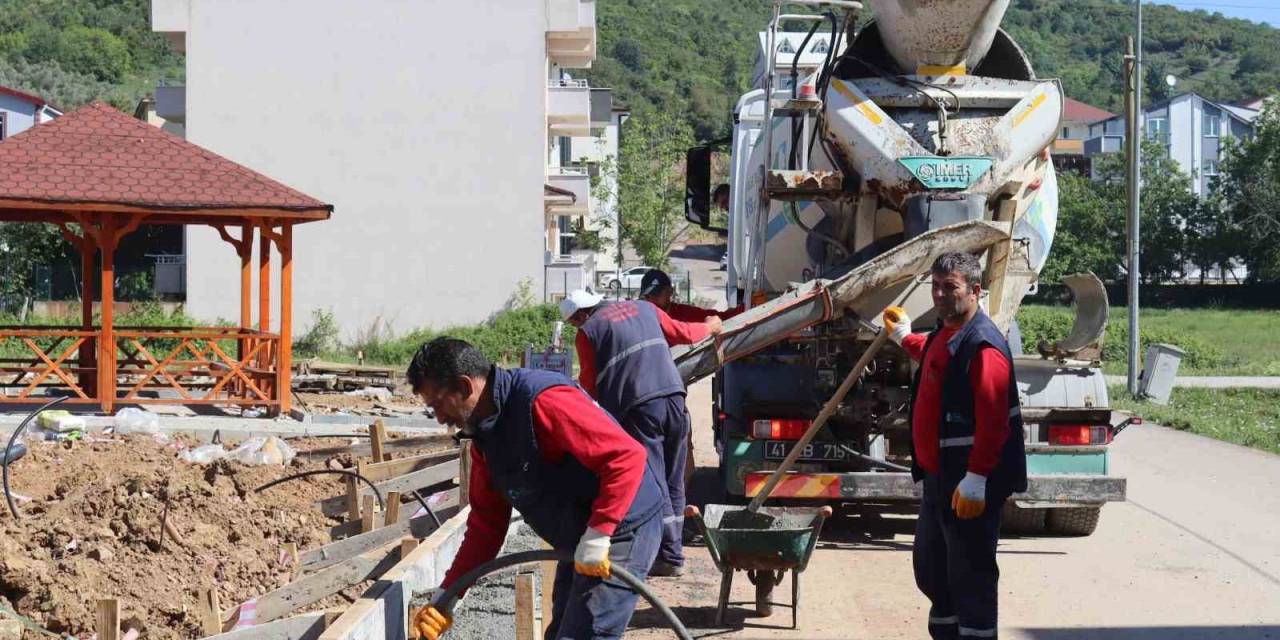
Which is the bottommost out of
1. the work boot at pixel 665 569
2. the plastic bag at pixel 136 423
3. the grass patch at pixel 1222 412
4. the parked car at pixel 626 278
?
the grass patch at pixel 1222 412

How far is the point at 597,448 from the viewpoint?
4539mm

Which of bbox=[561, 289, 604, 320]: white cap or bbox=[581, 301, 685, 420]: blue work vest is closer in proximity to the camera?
bbox=[581, 301, 685, 420]: blue work vest

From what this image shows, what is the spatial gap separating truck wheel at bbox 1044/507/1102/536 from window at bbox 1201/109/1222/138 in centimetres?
7869

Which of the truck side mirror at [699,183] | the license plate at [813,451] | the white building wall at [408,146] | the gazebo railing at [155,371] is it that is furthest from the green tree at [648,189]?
the license plate at [813,451]

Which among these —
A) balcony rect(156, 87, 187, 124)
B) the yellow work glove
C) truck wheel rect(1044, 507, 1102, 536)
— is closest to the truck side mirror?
truck wheel rect(1044, 507, 1102, 536)

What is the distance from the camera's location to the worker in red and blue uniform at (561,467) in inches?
179

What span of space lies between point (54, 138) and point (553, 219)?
25.7 m

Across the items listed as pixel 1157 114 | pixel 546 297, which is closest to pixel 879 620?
pixel 546 297

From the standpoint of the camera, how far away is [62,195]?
52.1 ft

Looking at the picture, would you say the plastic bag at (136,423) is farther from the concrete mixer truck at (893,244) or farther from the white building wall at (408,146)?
the white building wall at (408,146)

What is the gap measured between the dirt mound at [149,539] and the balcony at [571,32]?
2353cm

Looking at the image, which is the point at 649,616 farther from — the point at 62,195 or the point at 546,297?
the point at 546,297

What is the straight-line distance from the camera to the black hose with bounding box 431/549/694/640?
184 inches

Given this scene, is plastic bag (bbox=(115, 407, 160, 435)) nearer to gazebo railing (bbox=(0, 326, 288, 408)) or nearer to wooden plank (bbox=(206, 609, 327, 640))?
gazebo railing (bbox=(0, 326, 288, 408))
